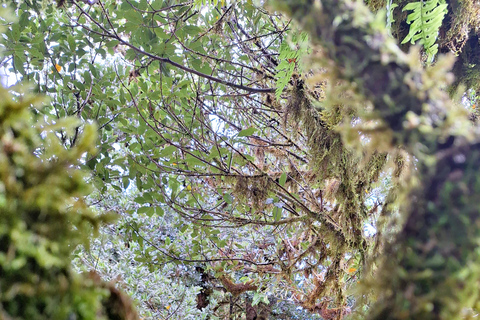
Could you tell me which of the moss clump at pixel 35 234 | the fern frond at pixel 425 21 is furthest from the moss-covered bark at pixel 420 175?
the fern frond at pixel 425 21

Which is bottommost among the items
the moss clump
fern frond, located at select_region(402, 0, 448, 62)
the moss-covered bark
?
the moss clump

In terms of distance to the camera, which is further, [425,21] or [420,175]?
[425,21]

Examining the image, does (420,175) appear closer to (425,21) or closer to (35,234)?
(35,234)

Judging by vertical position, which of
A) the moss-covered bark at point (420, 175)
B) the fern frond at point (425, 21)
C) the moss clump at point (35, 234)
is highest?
the fern frond at point (425, 21)

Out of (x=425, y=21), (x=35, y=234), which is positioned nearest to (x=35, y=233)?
(x=35, y=234)

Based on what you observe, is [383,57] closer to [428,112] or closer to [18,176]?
[428,112]

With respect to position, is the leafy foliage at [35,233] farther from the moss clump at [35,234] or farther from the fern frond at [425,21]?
the fern frond at [425,21]

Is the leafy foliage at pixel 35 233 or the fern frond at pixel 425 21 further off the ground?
the fern frond at pixel 425 21

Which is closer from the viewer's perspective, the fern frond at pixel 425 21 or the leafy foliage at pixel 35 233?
the leafy foliage at pixel 35 233

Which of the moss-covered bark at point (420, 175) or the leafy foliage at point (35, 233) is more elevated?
the moss-covered bark at point (420, 175)

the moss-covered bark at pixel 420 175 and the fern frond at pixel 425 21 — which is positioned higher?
the fern frond at pixel 425 21

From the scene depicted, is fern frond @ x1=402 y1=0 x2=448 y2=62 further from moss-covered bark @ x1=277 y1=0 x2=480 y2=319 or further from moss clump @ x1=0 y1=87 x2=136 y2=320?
moss clump @ x1=0 y1=87 x2=136 y2=320

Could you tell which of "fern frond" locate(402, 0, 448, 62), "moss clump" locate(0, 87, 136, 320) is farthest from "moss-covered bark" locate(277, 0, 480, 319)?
"fern frond" locate(402, 0, 448, 62)

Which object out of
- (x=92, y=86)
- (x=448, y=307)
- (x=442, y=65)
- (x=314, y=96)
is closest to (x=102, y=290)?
(x=448, y=307)
